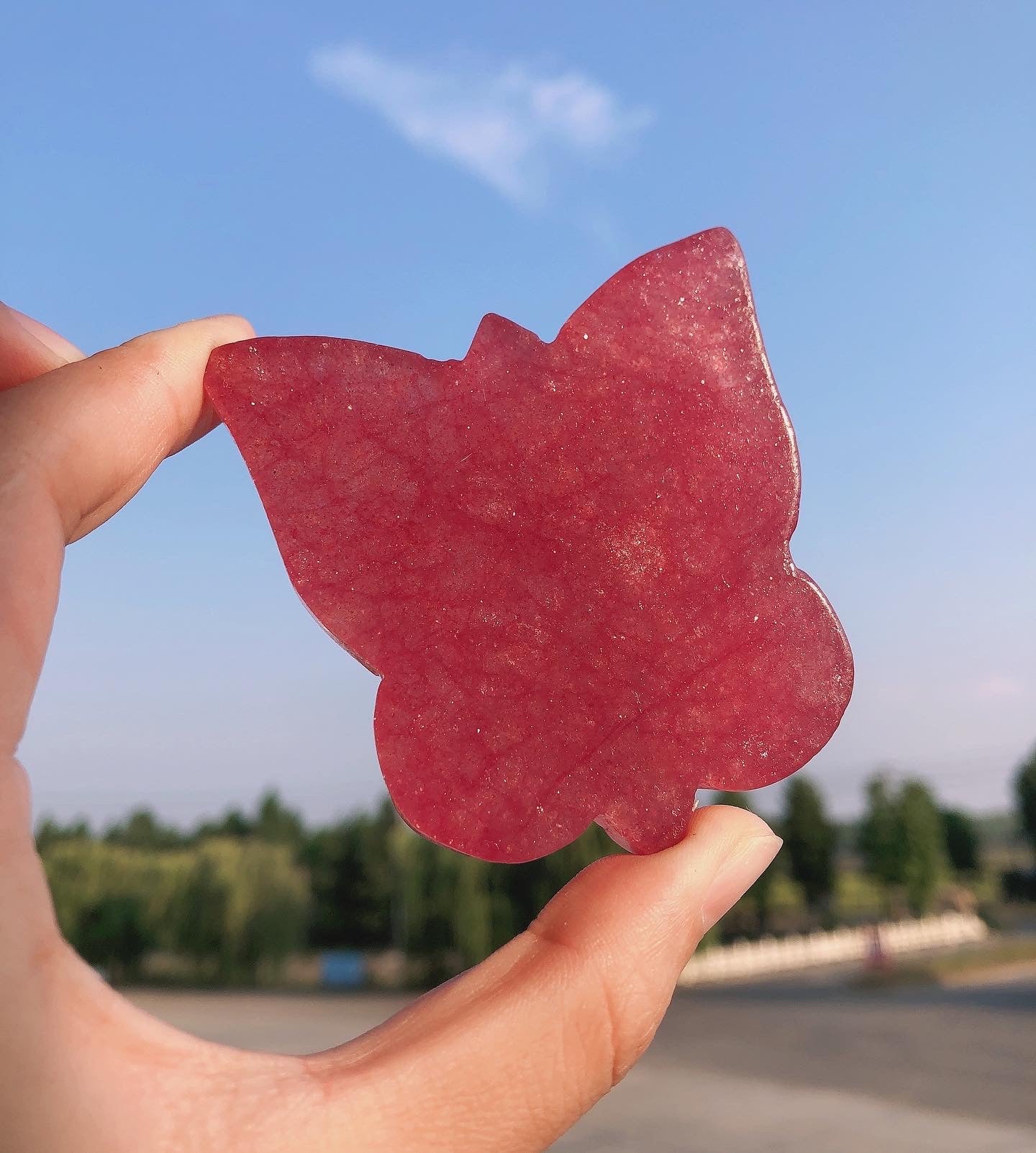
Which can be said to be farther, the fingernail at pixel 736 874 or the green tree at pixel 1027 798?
the green tree at pixel 1027 798

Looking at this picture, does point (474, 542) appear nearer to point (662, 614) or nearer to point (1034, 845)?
point (662, 614)

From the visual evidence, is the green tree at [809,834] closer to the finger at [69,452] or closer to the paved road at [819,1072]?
→ the paved road at [819,1072]

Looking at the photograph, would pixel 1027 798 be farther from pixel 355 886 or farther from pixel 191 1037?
pixel 191 1037

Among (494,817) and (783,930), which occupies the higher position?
(494,817)

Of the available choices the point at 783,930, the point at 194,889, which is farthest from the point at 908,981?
the point at 194,889

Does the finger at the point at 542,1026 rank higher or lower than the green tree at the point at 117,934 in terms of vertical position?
higher

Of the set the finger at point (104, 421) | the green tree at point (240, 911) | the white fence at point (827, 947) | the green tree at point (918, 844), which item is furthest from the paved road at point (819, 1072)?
the finger at point (104, 421)

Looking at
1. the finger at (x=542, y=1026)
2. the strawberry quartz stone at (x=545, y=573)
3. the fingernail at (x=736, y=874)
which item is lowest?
→ the finger at (x=542, y=1026)
